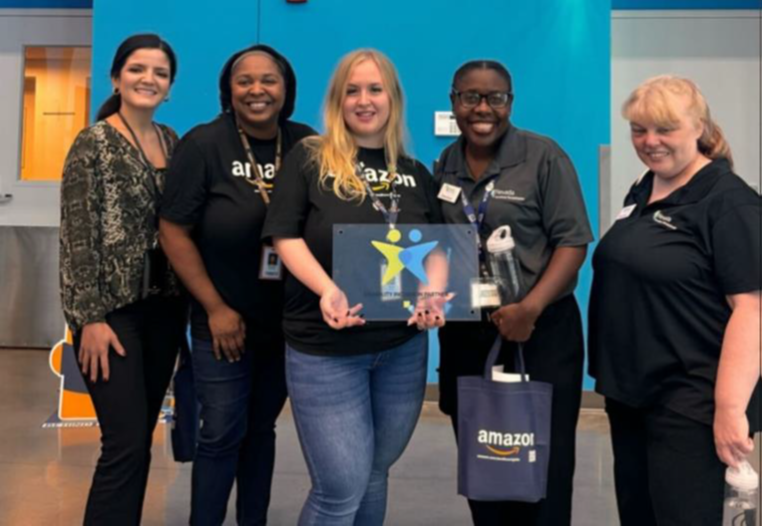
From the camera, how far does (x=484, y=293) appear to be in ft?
5.41

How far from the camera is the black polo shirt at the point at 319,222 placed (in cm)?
Result: 162

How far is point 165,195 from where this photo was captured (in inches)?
72.3

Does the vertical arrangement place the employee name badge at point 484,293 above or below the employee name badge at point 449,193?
below

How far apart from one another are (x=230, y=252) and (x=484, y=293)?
0.72 metres

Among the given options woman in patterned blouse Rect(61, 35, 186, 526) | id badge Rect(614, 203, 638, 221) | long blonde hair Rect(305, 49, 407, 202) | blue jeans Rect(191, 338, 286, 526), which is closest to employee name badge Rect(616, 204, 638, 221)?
id badge Rect(614, 203, 638, 221)

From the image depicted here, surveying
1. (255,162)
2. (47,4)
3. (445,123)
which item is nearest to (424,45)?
(445,123)

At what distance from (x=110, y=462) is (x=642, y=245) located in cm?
148

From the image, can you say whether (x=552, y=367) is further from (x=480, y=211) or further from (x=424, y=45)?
(x=424, y=45)

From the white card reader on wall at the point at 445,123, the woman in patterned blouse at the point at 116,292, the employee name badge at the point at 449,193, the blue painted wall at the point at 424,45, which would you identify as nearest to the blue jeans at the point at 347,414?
the employee name badge at the point at 449,193

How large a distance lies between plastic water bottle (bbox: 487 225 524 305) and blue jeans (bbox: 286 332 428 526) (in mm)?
256

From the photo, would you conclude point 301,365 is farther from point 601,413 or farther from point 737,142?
point 737,142

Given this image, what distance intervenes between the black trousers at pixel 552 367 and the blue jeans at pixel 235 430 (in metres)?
0.58

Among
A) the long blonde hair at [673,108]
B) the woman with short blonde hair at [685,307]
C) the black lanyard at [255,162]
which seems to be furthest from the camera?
the black lanyard at [255,162]

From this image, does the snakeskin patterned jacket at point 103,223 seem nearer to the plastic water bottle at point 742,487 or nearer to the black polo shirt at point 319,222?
the black polo shirt at point 319,222
